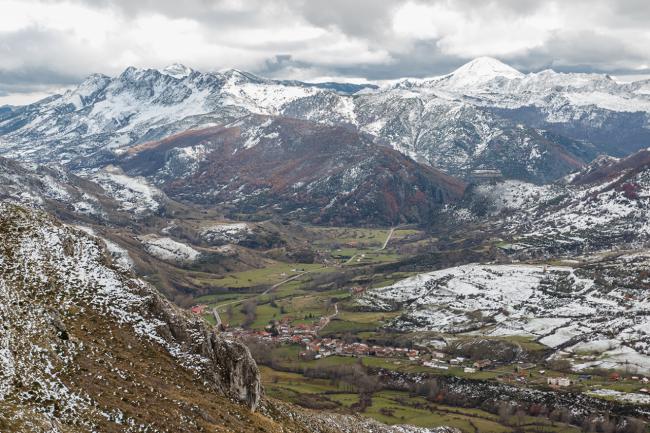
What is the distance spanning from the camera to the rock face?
55375 mm

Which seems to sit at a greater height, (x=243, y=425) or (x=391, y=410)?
(x=243, y=425)

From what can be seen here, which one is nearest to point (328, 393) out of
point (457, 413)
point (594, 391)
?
→ point (457, 413)

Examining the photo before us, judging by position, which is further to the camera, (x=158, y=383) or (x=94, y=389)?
(x=158, y=383)

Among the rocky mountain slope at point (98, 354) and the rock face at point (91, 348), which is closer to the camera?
the rock face at point (91, 348)

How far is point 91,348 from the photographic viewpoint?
216 ft

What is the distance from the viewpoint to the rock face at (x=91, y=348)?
55.4 metres

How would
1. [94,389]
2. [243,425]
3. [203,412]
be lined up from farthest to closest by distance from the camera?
[243,425] → [203,412] → [94,389]

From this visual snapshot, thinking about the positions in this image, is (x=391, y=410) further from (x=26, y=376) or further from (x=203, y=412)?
(x=26, y=376)

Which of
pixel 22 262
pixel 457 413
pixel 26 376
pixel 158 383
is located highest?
pixel 22 262

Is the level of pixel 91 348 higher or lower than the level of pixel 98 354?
higher

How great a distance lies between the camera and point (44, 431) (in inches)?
1895

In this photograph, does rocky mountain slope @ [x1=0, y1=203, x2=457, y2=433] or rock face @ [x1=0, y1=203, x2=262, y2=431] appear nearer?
rock face @ [x1=0, y1=203, x2=262, y2=431]

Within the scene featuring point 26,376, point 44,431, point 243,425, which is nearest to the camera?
point 44,431

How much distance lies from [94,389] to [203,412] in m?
11.5
